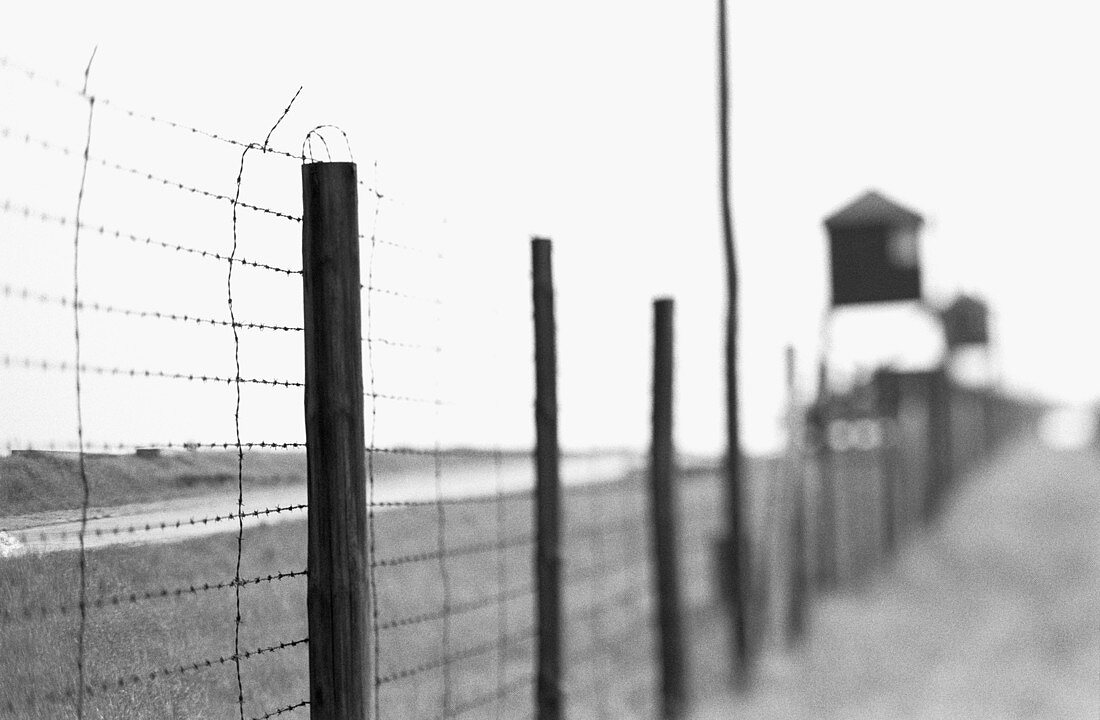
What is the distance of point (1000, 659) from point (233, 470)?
8.60 meters

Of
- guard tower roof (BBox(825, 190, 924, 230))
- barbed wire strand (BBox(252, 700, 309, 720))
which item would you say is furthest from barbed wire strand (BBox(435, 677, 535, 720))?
guard tower roof (BBox(825, 190, 924, 230))

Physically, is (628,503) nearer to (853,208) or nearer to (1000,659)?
(1000,659)

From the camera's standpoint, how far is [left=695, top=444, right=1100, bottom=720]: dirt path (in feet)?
31.3

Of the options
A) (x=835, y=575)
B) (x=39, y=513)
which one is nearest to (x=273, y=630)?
(x=39, y=513)

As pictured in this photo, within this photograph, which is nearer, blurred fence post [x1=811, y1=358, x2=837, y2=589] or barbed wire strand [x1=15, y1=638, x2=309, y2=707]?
barbed wire strand [x1=15, y1=638, x2=309, y2=707]

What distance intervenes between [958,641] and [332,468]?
963 centimetres

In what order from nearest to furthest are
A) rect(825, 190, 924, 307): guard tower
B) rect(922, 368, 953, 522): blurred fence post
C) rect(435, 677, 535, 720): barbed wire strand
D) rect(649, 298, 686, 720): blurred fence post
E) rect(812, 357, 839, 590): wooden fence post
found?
1. rect(435, 677, 535, 720): barbed wire strand
2. rect(649, 298, 686, 720): blurred fence post
3. rect(812, 357, 839, 590): wooden fence post
4. rect(825, 190, 924, 307): guard tower
5. rect(922, 368, 953, 522): blurred fence post

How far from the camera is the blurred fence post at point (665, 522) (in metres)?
8.34

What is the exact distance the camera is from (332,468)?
391cm

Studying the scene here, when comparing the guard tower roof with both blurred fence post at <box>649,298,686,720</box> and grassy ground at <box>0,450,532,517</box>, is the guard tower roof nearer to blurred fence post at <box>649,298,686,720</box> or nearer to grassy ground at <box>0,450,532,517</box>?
blurred fence post at <box>649,298,686,720</box>

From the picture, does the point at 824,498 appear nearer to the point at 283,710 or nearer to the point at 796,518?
the point at 796,518

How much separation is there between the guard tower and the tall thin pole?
12271mm

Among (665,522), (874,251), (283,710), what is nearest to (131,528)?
(283,710)

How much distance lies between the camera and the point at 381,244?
460 cm
